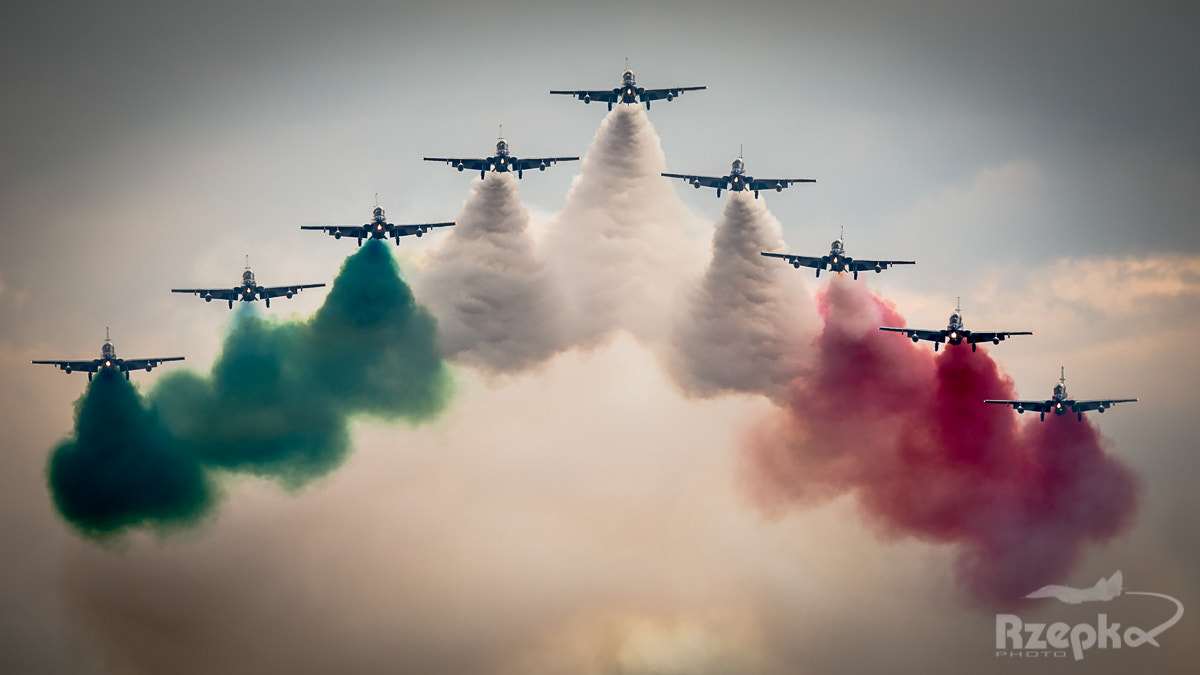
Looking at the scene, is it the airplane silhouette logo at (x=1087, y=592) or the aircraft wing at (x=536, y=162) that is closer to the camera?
the aircraft wing at (x=536, y=162)

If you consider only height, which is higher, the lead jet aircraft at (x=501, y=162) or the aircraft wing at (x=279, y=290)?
the lead jet aircraft at (x=501, y=162)

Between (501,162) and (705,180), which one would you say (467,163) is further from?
(705,180)

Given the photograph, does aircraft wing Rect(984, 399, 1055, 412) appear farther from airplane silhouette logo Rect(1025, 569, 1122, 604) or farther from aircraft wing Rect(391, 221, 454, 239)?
aircraft wing Rect(391, 221, 454, 239)

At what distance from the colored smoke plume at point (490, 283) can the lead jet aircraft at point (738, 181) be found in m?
11.4

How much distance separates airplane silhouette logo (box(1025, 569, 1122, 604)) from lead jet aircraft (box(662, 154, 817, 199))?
36.0 metres

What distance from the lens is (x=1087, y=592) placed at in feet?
351

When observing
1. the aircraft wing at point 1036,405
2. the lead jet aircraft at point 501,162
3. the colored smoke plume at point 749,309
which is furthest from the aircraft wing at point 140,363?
the aircraft wing at point 1036,405

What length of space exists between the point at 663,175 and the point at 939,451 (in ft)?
89.2

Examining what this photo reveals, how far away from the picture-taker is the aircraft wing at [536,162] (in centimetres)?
9269

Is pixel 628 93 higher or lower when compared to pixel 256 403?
higher

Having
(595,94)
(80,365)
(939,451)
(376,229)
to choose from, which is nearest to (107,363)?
(80,365)

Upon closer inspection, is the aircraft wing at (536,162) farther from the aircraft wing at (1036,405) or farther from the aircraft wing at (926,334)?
the aircraft wing at (1036,405)

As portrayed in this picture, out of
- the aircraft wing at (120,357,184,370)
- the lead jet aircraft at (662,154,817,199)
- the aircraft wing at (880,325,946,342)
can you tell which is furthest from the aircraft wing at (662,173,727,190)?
the aircraft wing at (120,357,184,370)

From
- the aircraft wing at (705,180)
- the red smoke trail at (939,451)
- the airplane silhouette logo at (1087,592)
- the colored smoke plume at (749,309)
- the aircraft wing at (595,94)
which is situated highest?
the aircraft wing at (595,94)
